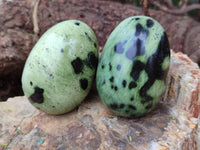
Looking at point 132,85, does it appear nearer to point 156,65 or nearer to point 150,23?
point 156,65

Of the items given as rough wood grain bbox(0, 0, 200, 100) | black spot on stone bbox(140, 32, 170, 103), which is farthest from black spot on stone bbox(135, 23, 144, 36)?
rough wood grain bbox(0, 0, 200, 100)

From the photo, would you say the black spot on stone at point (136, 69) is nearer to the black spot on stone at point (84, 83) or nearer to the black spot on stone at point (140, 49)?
the black spot on stone at point (140, 49)

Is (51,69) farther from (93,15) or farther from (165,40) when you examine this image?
(93,15)

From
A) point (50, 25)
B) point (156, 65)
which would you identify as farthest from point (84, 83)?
point (50, 25)

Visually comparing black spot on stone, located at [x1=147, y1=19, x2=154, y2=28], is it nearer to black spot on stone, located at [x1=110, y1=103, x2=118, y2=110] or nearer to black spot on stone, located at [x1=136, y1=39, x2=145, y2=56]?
black spot on stone, located at [x1=136, y1=39, x2=145, y2=56]

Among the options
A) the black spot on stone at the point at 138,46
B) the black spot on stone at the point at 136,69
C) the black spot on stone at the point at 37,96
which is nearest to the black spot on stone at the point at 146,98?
the black spot on stone at the point at 136,69

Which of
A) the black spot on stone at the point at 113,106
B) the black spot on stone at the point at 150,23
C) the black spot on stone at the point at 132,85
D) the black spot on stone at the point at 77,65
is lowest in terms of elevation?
the black spot on stone at the point at 113,106
